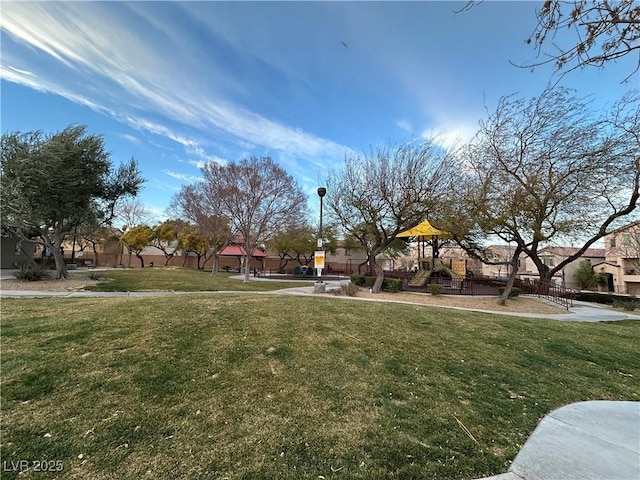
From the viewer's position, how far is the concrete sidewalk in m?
2.25

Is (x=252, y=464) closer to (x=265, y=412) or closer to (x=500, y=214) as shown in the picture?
(x=265, y=412)

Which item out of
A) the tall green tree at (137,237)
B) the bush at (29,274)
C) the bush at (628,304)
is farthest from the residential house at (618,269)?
the tall green tree at (137,237)

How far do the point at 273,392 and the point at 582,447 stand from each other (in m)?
2.84

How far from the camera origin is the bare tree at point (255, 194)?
66.9ft

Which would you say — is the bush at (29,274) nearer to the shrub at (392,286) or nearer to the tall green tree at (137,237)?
the shrub at (392,286)

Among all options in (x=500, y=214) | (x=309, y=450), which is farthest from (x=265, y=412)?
(x=500, y=214)

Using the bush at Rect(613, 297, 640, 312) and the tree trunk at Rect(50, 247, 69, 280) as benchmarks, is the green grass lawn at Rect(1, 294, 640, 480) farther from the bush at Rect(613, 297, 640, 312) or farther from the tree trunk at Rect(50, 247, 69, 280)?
the bush at Rect(613, 297, 640, 312)

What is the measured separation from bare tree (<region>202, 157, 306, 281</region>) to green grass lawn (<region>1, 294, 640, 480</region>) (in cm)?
1497

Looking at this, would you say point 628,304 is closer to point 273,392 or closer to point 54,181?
point 273,392

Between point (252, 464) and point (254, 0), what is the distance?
8692 mm

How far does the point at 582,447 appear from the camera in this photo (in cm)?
263

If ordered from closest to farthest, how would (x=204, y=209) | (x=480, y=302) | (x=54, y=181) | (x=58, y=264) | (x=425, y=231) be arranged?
(x=54, y=181)
(x=480, y=302)
(x=58, y=264)
(x=425, y=231)
(x=204, y=209)

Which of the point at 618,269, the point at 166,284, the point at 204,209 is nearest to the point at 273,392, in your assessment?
the point at 166,284

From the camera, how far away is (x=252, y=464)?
222 centimetres
